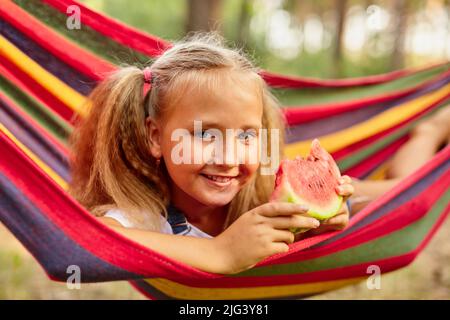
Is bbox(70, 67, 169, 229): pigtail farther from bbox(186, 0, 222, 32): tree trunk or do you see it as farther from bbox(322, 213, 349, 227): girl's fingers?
bbox(186, 0, 222, 32): tree trunk

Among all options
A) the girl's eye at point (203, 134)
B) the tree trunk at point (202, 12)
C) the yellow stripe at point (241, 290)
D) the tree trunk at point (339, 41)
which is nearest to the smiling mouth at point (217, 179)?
the girl's eye at point (203, 134)

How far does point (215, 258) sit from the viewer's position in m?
1.49

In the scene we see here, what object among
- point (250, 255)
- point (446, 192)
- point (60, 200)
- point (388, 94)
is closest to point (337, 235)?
point (250, 255)

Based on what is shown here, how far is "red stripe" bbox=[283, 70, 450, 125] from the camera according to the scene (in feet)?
8.34

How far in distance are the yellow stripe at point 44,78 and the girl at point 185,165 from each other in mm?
213

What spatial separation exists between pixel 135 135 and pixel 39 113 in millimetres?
566

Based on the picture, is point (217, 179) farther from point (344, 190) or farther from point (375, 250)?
point (375, 250)

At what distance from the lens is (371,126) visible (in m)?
2.61

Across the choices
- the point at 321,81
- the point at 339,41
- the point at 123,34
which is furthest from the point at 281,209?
the point at 339,41

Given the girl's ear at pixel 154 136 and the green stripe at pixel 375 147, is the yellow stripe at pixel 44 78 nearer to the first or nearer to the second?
the girl's ear at pixel 154 136

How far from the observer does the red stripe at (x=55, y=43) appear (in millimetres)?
2000
